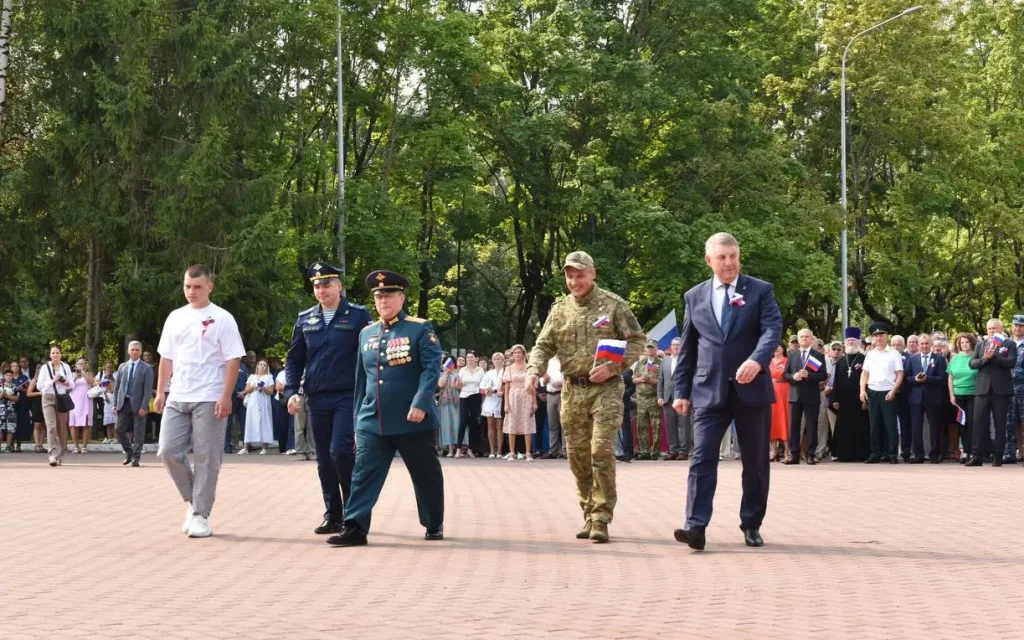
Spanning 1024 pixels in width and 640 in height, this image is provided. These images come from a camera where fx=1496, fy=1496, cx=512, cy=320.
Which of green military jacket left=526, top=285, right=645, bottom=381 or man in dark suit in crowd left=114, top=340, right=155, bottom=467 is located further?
man in dark suit in crowd left=114, top=340, right=155, bottom=467

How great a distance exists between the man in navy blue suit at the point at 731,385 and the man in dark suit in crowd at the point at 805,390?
42.0 feet

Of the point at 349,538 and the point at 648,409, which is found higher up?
the point at 648,409

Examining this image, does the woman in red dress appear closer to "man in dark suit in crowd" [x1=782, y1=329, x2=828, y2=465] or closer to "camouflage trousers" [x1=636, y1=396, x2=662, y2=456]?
"man in dark suit in crowd" [x1=782, y1=329, x2=828, y2=465]

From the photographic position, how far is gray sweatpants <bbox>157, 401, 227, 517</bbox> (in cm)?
1120

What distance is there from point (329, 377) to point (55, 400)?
1345 centimetres

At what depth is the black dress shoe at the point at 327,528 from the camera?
36.8 feet

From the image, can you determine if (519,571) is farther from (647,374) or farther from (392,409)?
(647,374)

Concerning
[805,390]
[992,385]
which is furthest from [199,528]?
[992,385]

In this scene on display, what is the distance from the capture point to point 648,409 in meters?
25.2

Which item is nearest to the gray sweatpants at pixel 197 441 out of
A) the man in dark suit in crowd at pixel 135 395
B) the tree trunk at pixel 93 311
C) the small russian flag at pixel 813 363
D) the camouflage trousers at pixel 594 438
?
the camouflage trousers at pixel 594 438

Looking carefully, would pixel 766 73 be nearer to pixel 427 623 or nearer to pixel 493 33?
pixel 493 33

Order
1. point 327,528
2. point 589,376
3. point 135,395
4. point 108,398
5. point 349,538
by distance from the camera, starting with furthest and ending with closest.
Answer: point 108,398 → point 135,395 → point 327,528 → point 589,376 → point 349,538

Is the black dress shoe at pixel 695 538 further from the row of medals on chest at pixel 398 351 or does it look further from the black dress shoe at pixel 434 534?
the row of medals on chest at pixel 398 351

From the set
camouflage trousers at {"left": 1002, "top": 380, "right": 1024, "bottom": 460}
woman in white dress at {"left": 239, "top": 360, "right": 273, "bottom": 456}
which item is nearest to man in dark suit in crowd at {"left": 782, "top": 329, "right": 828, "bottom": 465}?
camouflage trousers at {"left": 1002, "top": 380, "right": 1024, "bottom": 460}
